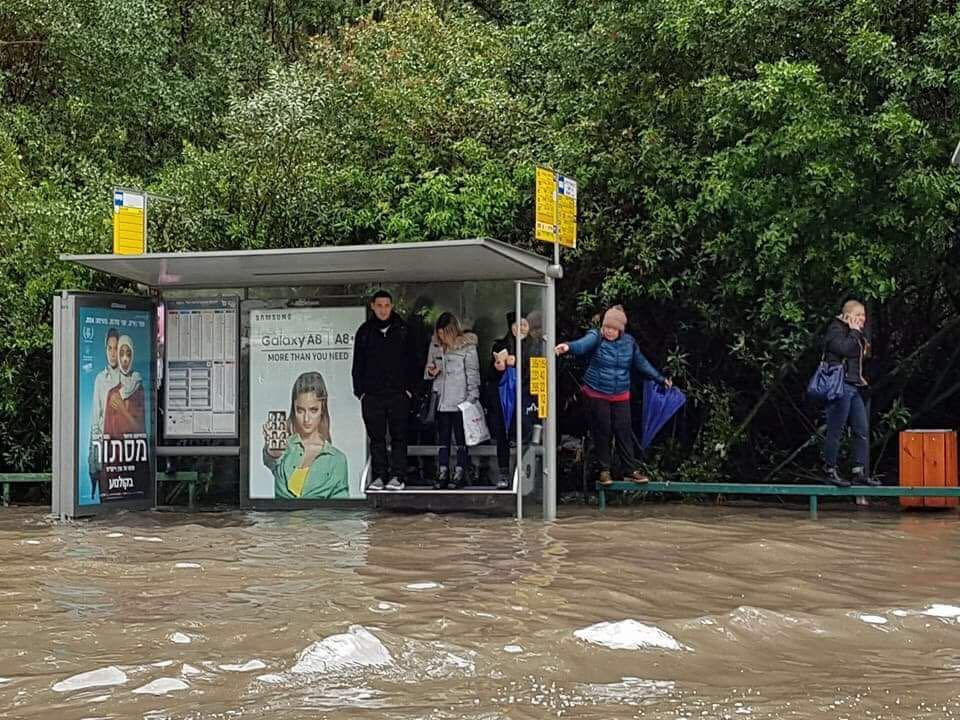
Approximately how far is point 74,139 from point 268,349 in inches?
327

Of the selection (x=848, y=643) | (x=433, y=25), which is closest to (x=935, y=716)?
(x=848, y=643)

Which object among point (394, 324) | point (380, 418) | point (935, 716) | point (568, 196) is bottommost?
point (935, 716)

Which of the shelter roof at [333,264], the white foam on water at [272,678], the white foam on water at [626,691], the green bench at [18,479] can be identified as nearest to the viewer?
the white foam on water at [626,691]

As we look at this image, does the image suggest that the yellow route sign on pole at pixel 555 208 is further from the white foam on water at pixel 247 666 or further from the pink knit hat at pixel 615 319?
the white foam on water at pixel 247 666

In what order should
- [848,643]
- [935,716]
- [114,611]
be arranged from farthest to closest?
[114,611] → [848,643] → [935,716]

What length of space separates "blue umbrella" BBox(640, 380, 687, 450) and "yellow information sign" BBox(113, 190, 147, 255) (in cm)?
489

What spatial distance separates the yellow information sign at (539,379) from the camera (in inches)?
469

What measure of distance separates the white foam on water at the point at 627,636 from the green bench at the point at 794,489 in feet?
18.5

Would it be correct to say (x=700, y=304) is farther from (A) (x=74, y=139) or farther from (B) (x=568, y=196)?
(A) (x=74, y=139)

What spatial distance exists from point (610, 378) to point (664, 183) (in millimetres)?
1911

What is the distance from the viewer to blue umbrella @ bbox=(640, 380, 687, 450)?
13.0m

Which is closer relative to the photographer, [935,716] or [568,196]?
[935,716]

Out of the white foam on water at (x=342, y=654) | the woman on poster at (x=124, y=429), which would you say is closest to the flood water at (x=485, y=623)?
the white foam on water at (x=342, y=654)

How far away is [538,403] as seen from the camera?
12.0 meters
